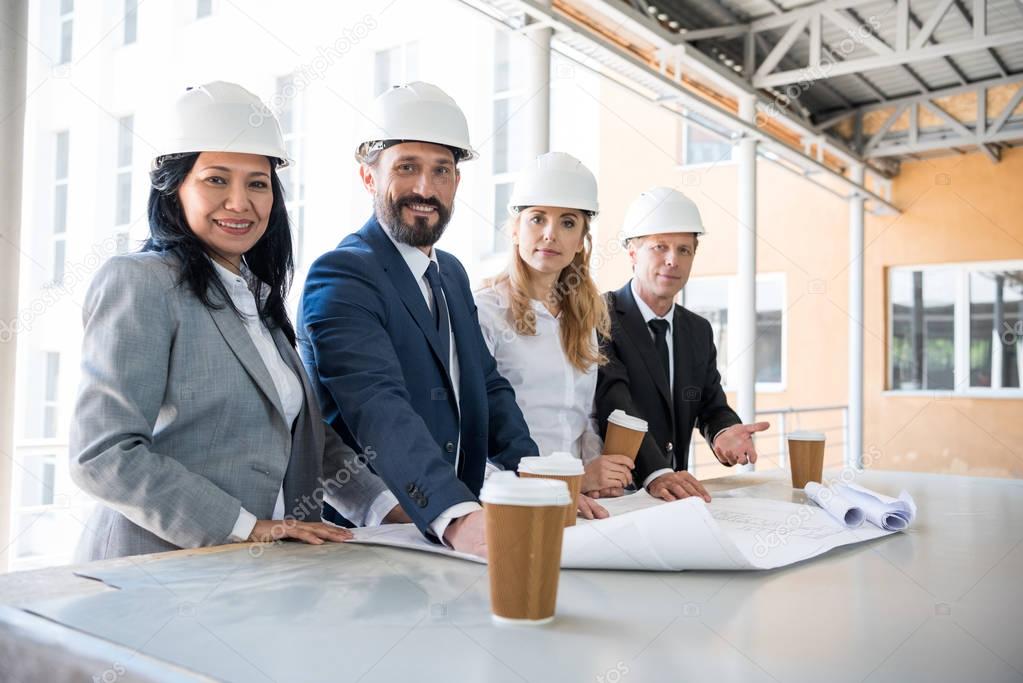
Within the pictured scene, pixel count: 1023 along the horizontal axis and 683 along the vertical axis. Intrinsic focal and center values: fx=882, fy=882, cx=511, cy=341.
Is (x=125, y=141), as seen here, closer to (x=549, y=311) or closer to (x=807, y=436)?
(x=549, y=311)

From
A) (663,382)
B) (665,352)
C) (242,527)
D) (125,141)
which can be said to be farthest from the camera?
(125,141)

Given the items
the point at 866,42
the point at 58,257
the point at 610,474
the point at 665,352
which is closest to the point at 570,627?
the point at 610,474

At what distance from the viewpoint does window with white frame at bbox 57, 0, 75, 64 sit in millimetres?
9344

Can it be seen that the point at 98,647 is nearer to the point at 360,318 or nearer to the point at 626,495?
the point at 360,318

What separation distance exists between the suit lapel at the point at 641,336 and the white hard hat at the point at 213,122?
1.51 meters

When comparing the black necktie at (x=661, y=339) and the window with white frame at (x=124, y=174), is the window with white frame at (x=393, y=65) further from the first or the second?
the black necktie at (x=661, y=339)

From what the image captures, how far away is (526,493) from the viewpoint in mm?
932

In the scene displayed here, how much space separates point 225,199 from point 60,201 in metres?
9.27

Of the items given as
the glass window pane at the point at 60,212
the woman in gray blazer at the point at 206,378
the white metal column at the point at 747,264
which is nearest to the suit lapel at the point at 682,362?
the woman in gray blazer at the point at 206,378

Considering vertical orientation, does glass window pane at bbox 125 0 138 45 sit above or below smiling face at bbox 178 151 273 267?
above

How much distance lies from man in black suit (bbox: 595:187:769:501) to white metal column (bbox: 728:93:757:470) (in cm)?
447

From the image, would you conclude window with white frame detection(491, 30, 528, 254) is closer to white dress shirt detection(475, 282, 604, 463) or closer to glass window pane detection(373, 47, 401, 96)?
glass window pane detection(373, 47, 401, 96)

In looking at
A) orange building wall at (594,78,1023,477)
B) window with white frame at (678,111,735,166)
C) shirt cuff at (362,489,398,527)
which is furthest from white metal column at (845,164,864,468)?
shirt cuff at (362,489,398,527)

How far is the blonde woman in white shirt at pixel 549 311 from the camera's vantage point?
2416mm
